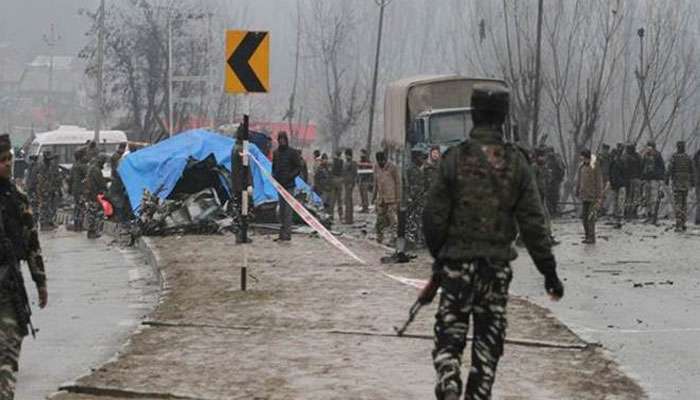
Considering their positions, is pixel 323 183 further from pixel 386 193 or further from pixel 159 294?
pixel 159 294

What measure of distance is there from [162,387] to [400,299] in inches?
204

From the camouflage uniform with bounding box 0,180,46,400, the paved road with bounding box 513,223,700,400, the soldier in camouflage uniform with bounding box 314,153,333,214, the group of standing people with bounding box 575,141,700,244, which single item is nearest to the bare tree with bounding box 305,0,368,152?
the soldier in camouflage uniform with bounding box 314,153,333,214

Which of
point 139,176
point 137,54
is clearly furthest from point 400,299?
point 137,54

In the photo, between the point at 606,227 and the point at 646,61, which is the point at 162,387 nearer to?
the point at 606,227

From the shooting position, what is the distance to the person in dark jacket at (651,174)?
3319 cm

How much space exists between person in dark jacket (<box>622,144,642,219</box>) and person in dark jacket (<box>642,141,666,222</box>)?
207 millimetres

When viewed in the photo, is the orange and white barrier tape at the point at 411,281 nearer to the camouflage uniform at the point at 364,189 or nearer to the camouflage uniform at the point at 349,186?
the camouflage uniform at the point at 349,186

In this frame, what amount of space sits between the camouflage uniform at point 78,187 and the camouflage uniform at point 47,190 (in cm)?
48

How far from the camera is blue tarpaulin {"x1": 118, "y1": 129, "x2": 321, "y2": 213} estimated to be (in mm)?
26719

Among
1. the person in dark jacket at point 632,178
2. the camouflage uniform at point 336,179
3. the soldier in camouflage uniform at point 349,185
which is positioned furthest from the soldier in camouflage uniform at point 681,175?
the camouflage uniform at point 336,179

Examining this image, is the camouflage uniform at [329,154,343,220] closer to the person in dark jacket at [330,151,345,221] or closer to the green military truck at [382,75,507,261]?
the person in dark jacket at [330,151,345,221]

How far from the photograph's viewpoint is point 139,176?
89.9 ft

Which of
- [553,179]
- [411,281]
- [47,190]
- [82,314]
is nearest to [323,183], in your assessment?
[553,179]

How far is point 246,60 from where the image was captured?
14633 millimetres
